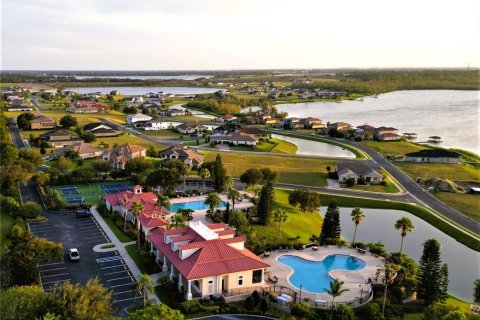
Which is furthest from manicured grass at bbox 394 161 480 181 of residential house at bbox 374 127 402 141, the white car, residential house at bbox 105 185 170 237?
the white car

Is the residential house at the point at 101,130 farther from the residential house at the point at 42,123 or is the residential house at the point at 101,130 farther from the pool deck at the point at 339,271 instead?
the pool deck at the point at 339,271

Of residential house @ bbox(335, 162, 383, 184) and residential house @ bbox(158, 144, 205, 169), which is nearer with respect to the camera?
residential house @ bbox(335, 162, 383, 184)

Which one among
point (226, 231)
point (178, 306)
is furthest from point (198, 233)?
point (178, 306)

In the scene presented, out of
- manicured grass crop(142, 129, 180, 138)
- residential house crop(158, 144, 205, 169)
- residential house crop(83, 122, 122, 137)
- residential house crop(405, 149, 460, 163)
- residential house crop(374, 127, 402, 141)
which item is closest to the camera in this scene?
residential house crop(158, 144, 205, 169)

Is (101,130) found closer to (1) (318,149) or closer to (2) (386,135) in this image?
(1) (318,149)

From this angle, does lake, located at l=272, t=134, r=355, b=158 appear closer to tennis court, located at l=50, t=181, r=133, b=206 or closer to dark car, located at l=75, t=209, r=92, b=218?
tennis court, located at l=50, t=181, r=133, b=206

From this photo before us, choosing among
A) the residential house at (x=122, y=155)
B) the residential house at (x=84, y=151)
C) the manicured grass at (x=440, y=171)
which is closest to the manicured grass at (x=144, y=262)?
the residential house at (x=122, y=155)
